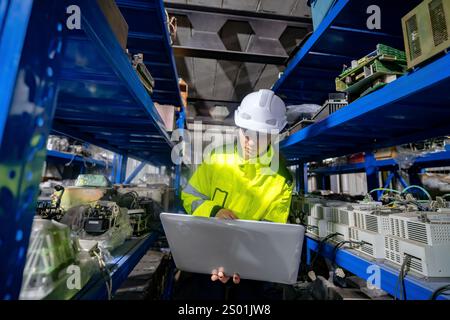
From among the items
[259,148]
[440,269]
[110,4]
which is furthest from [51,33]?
[440,269]

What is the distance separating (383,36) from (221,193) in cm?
126

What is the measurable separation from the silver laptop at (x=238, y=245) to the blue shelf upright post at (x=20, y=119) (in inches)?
17.6

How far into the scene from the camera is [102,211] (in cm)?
92

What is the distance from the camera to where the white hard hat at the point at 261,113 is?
4.04 feet

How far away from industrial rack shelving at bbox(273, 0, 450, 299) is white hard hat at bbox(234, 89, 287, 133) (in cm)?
24

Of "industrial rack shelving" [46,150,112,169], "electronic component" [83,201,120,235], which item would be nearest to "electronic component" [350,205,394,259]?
"electronic component" [83,201,120,235]

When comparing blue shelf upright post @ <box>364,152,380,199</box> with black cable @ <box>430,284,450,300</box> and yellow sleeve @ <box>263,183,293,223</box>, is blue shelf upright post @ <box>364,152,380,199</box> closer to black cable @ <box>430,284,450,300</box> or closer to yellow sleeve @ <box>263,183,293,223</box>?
yellow sleeve @ <box>263,183,293,223</box>

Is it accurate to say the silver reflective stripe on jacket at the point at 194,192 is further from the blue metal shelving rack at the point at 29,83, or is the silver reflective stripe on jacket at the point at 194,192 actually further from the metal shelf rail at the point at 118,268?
the blue metal shelving rack at the point at 29,83

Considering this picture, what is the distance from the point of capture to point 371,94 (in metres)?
0.88

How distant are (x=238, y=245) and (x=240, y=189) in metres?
0.44

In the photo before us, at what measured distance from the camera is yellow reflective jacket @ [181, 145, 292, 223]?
3.70ft

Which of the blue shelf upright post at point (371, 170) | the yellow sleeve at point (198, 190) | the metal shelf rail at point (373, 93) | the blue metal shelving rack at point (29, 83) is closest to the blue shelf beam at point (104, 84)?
the blue metal shelving rack at point (29, 83)

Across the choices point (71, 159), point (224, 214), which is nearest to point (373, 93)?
point (224, 214)

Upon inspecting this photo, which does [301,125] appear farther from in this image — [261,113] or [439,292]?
[439,292]
